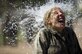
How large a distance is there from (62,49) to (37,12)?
4.65 meters

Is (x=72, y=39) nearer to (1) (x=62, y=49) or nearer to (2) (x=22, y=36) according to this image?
(1) (x=62, y=49)

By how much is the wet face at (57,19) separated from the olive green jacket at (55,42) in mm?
69

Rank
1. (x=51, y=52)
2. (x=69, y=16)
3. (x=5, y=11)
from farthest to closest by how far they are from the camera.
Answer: (x=5, y=11) → (x=69, y=16) → (x=51, y=52)

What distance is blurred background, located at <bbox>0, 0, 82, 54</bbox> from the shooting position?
6145 mm

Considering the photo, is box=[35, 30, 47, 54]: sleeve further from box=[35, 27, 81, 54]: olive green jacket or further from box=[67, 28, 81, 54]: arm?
box=[67, 28, 81, 54]: arm

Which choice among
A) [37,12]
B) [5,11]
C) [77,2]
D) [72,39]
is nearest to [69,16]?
[77,2]

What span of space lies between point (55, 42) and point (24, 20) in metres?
4.00

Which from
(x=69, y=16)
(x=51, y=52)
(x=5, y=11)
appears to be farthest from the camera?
(x=5, y=11)

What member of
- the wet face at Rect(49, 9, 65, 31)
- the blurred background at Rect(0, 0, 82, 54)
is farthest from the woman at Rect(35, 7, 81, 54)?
the blurred background at Rect(0, 0, 82, 54)

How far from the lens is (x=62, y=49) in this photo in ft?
9.80

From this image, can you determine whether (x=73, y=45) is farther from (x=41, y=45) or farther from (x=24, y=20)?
(x=24, y=20)

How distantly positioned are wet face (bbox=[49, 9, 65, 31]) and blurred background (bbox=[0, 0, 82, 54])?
8.91ft

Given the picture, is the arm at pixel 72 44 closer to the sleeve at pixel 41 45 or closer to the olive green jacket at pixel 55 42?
the olive green jacket at pixel 55 42

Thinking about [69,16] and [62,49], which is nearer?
[62,49]
